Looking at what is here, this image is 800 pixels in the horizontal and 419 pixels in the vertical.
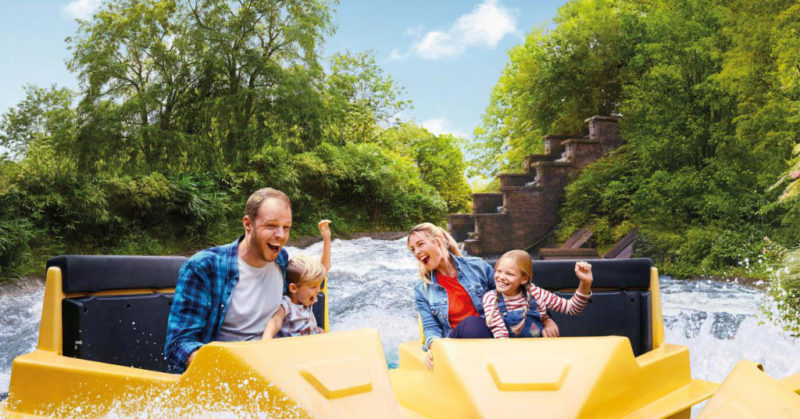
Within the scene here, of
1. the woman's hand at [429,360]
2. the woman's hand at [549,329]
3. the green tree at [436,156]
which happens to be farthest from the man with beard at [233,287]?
the green tree at [436,156]

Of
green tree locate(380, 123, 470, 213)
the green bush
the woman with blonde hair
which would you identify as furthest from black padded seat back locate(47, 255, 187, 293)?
green tree locate(380, 123, 470, 213)

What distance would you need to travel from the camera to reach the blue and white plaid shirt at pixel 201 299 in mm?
1547

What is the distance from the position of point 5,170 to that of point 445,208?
22.8ft

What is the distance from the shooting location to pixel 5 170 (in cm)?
774

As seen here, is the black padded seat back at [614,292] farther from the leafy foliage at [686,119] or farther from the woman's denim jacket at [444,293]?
the leafy foliage at [686,119]

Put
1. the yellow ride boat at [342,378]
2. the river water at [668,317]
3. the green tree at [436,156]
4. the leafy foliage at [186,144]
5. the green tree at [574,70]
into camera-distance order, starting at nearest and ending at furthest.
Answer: the yellow ride boat at [342,378], the river water at [668,317], the leafy foliage at [186,144], the green tree at [574,70], the green tree at [436,156]

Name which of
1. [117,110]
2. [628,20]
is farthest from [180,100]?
[628,20]

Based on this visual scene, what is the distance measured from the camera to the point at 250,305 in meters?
1.64

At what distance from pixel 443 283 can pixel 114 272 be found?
1.01 m

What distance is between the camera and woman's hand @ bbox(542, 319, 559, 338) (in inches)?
72.4

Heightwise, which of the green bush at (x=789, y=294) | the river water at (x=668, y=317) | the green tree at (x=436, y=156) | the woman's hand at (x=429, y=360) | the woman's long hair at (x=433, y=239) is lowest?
the river water at (x=668, y=317)

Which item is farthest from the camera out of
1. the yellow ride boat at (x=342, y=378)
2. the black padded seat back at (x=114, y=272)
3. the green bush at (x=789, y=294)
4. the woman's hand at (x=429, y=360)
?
the green bush at (x=789, y=294)

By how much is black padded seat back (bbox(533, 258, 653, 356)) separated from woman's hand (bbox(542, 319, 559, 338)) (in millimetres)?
169

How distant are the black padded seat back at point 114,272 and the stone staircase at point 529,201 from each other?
660cm
